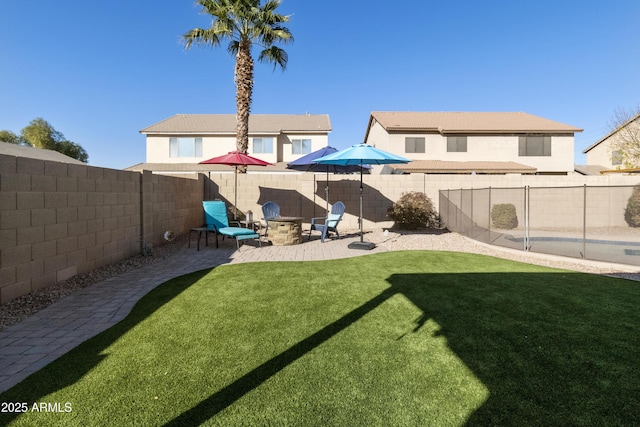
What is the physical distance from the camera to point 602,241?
10.6m

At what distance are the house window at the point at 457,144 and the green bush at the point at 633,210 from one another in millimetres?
11906

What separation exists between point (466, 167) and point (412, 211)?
1281 centimetres

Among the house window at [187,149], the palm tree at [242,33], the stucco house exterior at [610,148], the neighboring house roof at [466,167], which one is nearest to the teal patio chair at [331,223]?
the palm tree at [242,33]

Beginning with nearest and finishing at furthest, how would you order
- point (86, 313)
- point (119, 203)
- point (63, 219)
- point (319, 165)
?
point (86, 313)
point (63, 219)
point (119, 203)
point (319, 165)

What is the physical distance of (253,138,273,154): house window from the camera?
25938 millimetres

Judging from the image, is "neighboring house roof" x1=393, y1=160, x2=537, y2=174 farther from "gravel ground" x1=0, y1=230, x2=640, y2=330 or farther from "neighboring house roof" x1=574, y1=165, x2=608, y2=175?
"neighboring house roof" x1=574, y1=165, x2=608, y2=175

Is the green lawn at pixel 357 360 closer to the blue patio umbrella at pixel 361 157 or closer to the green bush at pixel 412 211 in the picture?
the blue patio umbrella at pixel 361 157

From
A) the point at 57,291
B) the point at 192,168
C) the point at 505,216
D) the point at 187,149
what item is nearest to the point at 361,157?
the point at 57,291

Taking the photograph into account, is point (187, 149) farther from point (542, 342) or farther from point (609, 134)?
point (609, 134)

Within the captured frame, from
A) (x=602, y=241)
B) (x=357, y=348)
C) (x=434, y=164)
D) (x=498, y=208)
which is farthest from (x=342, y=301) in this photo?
(x=434, y=164)

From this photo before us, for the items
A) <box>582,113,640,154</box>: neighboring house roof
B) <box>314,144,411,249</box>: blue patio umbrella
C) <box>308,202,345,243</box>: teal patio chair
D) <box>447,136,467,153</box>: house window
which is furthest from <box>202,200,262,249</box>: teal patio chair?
<box>582,113,640,154</box>: neighboring house roof

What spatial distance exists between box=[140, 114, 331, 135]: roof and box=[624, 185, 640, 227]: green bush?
61.6 feet

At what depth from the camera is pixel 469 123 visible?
985 inches

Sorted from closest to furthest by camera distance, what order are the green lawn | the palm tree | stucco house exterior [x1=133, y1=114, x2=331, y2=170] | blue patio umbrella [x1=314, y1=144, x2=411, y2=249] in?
the green lawn
blue patio umbrella [x1=314, y1=144, x2=411, y2=249]
the palm tree
stucco house exterior [x1=133, y1=114, x2=331, y2=170]
